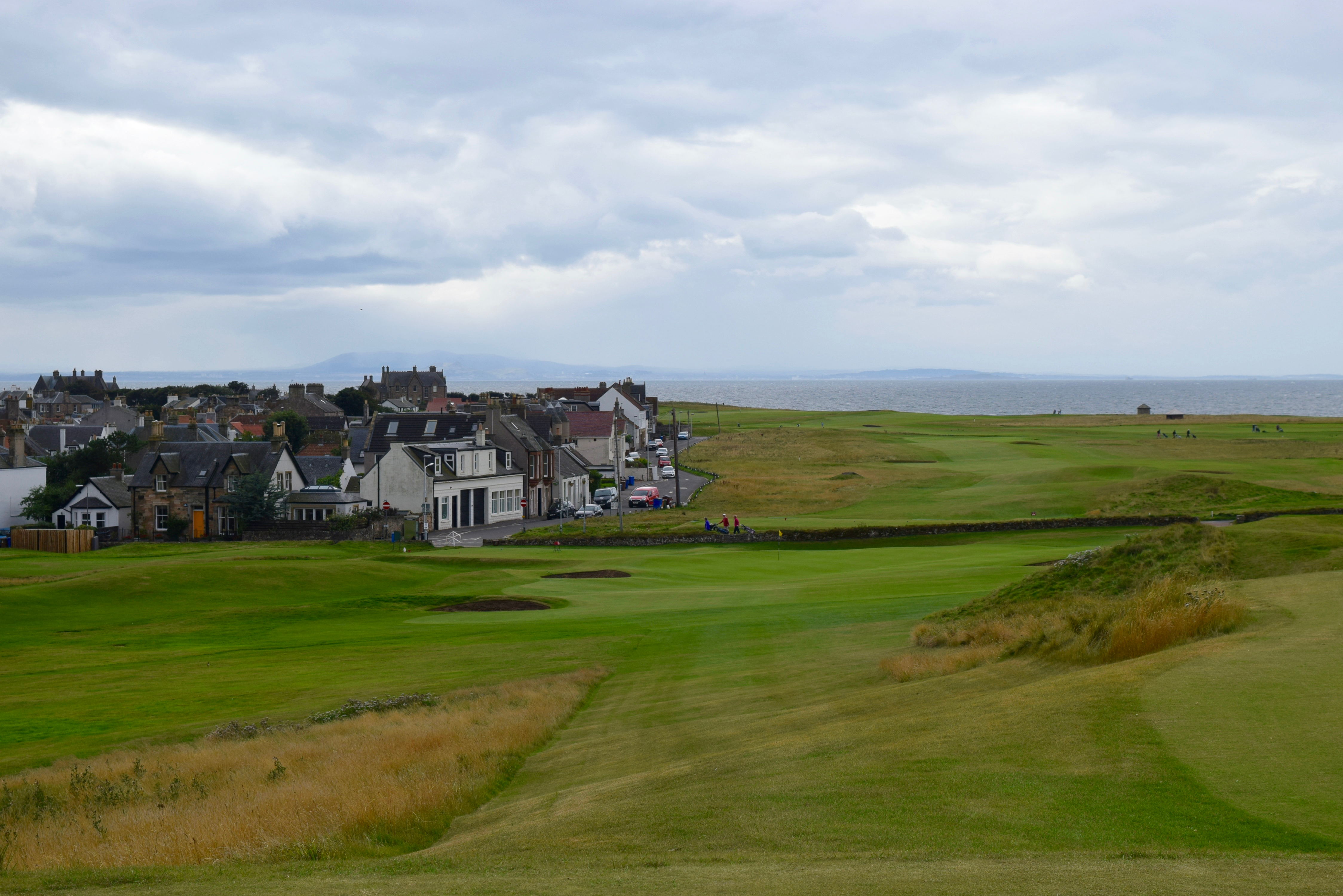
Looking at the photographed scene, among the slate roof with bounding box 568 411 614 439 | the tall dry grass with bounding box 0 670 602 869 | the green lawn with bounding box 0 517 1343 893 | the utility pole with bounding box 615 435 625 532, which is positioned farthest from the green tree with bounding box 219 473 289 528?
the tall dry grass with bounding box 0 670 602 869

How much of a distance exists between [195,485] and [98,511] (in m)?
6.96

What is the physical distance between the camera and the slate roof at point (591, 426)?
116312 millimetres

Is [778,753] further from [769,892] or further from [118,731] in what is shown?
[118,731]

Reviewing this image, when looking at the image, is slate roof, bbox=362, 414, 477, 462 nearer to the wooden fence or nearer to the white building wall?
the wooden fence

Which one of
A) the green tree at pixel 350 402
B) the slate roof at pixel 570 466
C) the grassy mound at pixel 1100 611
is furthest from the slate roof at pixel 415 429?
the green tree at pixel 350 402

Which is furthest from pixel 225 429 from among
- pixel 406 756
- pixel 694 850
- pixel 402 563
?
pixel 694 850

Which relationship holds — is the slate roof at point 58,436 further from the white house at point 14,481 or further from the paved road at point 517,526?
the paved road at point 517,526

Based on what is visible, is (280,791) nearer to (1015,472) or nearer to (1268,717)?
(1268,717)

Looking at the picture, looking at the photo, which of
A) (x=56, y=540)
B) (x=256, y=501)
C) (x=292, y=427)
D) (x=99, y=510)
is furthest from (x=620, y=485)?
(x=292, y=427)

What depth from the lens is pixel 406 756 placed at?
57.1 ft

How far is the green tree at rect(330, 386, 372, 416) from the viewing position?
17950 centimetres

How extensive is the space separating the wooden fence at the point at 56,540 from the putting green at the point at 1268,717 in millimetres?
63453

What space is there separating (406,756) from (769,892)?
32.2ft

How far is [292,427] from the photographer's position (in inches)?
4990
